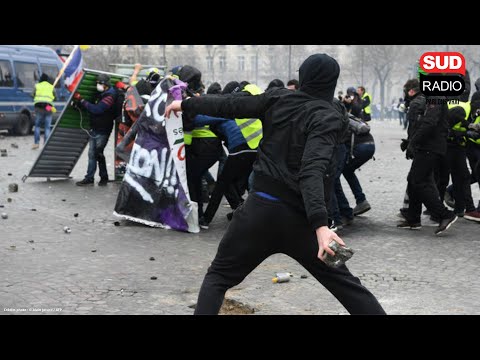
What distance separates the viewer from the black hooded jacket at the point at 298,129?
13.2 ft

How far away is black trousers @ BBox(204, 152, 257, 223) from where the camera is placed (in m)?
9.23

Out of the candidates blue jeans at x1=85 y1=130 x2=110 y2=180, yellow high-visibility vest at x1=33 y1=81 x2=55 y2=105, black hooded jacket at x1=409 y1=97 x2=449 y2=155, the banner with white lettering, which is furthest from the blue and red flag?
black hooded jacket at x1=409 y1=97 x2=449 y2=155

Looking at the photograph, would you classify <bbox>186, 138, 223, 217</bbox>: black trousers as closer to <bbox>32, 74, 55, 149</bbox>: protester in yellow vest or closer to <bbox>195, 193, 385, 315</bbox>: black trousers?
<bbox>195, 193, 385, 315</bbox>: black trousers

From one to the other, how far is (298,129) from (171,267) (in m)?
3.50

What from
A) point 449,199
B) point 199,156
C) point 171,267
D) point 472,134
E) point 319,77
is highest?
point 319,77

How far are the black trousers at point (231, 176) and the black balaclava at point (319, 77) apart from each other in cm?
484

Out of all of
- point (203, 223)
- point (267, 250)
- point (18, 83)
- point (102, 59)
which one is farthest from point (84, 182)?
point (102, 59)

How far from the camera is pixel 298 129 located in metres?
4.23

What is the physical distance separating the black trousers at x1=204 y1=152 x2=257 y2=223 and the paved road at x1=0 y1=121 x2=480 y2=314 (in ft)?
1.11

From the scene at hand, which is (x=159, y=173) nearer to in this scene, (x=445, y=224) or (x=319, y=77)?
(x=445, y=224)

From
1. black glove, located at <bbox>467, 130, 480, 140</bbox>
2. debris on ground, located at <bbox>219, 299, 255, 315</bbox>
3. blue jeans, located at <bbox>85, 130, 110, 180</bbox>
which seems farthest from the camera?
blue jeans, located at <bbox>85, 130, 110, 180</bbox>
